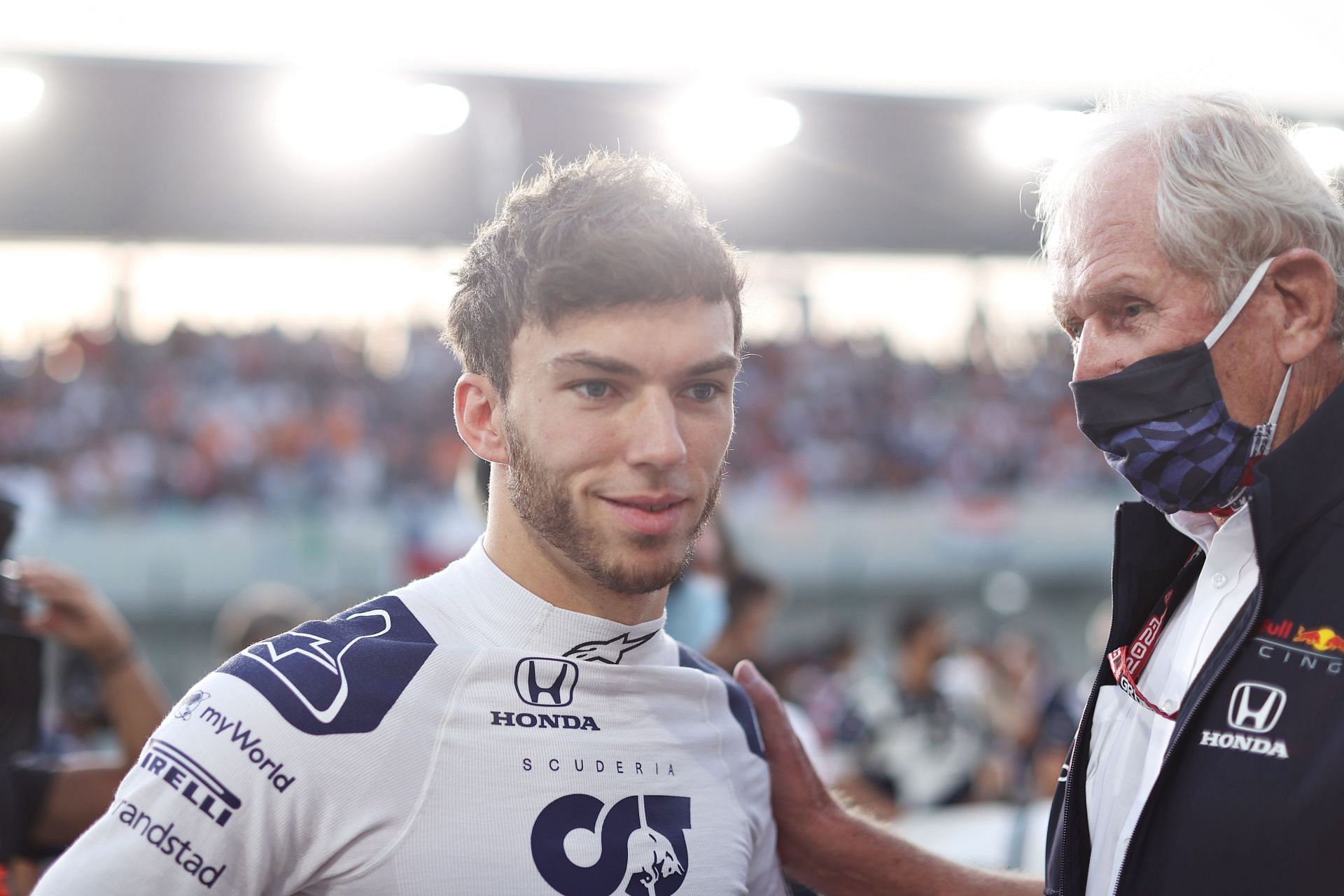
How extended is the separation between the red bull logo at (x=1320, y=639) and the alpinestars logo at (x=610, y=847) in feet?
3.03

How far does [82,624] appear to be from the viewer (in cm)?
288

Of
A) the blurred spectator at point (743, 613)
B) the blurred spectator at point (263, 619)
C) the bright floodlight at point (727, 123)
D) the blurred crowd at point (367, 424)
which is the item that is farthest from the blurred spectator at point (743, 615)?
the blurred crowd at point (367, 424)

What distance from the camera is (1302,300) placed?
5.97 feet

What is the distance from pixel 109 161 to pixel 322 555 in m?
4.50

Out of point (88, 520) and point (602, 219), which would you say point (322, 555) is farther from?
point (602, 219)

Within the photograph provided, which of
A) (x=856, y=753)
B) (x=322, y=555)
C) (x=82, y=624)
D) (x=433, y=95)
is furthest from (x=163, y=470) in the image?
(x=82, y=624)

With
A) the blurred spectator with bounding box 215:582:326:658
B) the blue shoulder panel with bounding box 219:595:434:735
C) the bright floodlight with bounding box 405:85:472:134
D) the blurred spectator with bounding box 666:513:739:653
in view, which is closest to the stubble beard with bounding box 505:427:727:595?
the blue shoulder panel with bounding box 219:595:434:735

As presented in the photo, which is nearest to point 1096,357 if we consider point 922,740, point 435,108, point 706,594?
point 706,594

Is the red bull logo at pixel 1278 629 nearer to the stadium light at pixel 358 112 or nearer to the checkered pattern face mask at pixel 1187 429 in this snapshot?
the checkered pattern face mask at pixel 1187 429

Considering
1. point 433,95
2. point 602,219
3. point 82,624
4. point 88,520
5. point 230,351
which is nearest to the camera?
point 602,219

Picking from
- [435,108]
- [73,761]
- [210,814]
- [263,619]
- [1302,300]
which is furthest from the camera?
[435,108]

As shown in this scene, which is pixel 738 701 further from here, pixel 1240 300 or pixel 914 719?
pixel 914 719

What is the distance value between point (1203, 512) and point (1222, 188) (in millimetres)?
516

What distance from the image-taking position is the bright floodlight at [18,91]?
840cm
